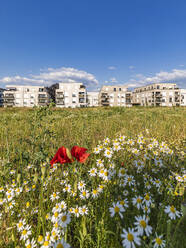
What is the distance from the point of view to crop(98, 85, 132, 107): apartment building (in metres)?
91.0

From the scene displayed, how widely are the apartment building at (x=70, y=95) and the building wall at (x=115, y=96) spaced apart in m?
15.4

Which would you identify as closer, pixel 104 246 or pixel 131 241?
pixel 131 241

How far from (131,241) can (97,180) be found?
0.99 meters

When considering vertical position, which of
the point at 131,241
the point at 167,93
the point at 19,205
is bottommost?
the point at 19,205

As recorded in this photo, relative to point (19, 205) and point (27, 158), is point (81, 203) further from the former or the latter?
point (27, 158)

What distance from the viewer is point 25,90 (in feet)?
294

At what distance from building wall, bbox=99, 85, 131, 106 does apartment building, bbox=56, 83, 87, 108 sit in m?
15.4

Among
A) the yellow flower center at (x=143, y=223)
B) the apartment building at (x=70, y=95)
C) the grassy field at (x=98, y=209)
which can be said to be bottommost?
the grassy field at (x=98, y=209)

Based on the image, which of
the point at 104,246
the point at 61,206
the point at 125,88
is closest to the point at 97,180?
the point at 61,206

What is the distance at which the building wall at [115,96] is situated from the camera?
91.0 meters

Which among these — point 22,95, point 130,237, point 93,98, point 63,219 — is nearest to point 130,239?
point 130,237

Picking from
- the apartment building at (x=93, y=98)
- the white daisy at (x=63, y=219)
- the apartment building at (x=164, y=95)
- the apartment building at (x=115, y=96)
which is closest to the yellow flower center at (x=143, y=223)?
the white daisy at (x=63, y=219)

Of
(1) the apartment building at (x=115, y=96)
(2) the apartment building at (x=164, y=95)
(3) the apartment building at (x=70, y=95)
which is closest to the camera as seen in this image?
(3) the apartment building at (x=70, y=95)

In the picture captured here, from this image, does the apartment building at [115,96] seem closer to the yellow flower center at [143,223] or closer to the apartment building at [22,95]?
the apartment building at [22,95]
